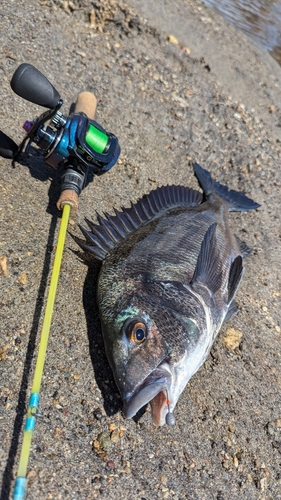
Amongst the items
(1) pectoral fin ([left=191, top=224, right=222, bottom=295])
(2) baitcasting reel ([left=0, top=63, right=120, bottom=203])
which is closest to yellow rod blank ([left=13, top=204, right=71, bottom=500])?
(2) baitcasting reel ([left=0, top=63, right=120, bottom=203])

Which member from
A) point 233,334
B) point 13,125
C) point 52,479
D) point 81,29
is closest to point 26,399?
point 52,479

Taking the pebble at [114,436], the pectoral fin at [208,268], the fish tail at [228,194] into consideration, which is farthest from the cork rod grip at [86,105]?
the pebble at [114,436]

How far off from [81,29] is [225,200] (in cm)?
279

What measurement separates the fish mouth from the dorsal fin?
0.98 metres

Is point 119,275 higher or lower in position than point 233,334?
higher

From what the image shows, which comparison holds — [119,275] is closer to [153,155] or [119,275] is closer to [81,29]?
[153,155]

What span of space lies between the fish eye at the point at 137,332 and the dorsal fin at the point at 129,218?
0.70 meters

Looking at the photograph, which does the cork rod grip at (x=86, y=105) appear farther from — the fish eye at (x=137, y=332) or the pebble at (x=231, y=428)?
the pebble at (x=231, y=428)

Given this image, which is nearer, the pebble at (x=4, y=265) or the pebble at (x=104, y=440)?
the pebble at (x=104, y=440)

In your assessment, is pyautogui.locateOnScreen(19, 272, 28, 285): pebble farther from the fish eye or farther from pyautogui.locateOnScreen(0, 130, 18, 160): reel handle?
pyautogui.locateOnScreen(0, 130, 18, 160): reel handle

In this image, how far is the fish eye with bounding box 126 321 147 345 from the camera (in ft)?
7.73

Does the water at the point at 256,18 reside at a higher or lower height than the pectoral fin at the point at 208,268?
higher

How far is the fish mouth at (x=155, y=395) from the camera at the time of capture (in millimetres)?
2178

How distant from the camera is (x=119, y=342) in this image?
238 centimetres
